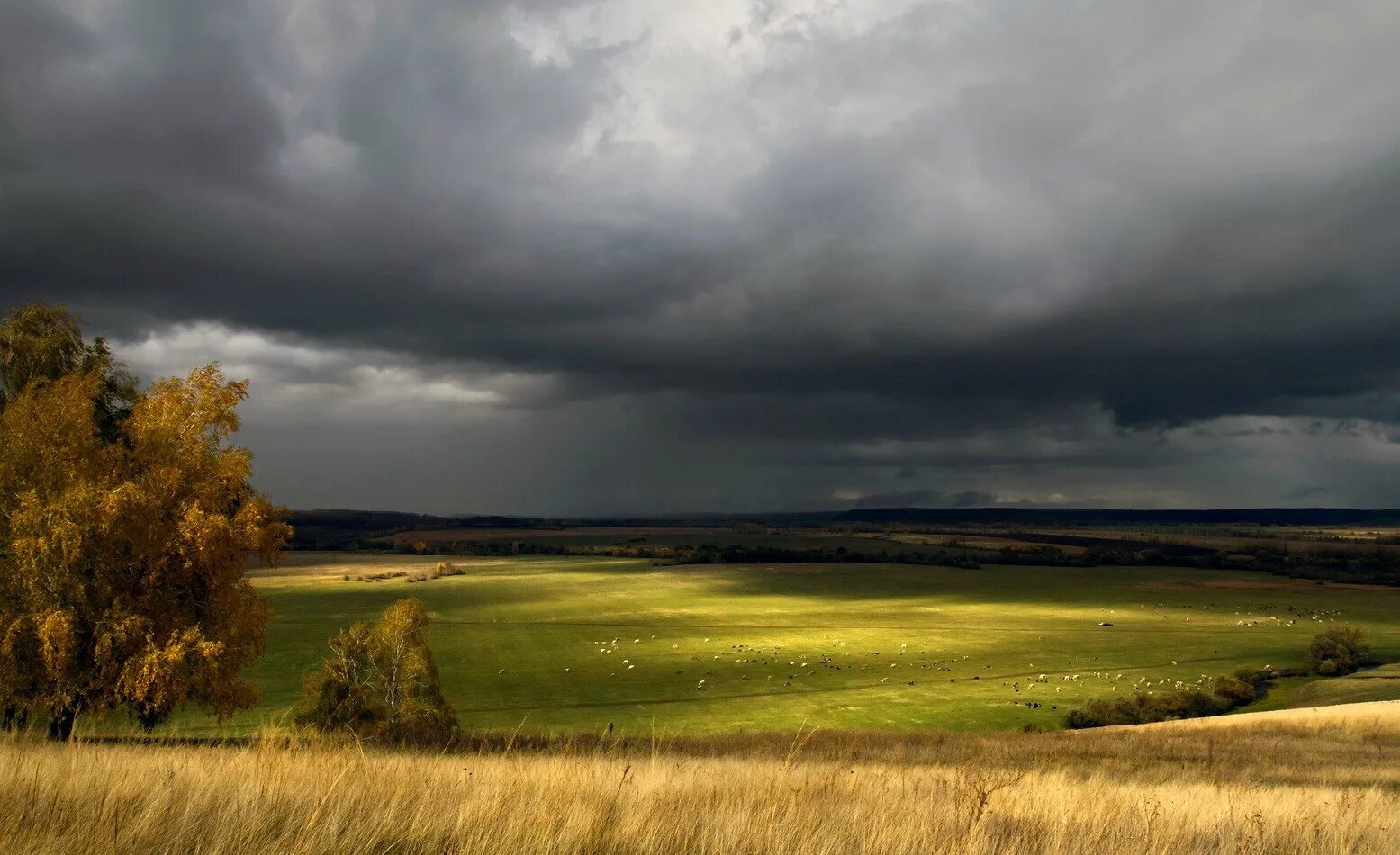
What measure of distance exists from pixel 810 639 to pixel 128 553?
87629mm

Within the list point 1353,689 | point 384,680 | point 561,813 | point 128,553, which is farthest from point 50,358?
point 1353,689

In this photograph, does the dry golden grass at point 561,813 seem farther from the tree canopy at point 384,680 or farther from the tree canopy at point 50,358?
the tree canopy at point 384,680

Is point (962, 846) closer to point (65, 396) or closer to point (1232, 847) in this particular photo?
point (1232, 847)

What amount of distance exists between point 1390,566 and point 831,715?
17812cm

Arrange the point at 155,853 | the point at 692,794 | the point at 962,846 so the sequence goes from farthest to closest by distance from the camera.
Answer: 1. the point at 692,794
2. the point at 962,846
3. the point at 155,853

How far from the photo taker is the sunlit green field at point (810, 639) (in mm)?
65250

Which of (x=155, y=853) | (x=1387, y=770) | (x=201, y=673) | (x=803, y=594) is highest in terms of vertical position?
(x=155, y=853)

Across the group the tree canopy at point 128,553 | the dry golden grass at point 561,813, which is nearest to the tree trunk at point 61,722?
the tree canopy at point 128,553

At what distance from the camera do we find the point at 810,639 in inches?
3979

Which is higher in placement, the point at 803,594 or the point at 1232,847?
the point at 1232,847

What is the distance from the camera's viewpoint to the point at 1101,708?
6109 centimetres

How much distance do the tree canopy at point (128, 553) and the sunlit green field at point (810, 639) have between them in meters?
5.89

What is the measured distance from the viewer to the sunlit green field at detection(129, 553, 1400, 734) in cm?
6525

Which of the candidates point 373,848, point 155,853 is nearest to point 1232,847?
point 373,848
